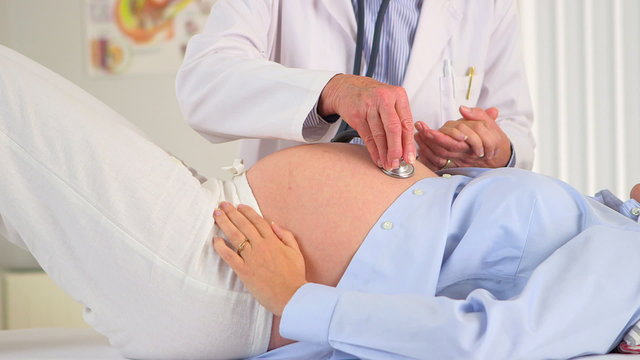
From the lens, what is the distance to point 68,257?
1.05 meters

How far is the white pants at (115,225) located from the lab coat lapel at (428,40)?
0.86 metres

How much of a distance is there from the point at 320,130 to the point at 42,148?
536mm

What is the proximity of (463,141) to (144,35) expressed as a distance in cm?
248

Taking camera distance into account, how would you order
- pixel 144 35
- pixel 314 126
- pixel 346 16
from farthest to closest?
1. pixel 144 35
2. pixel 346 16
3. pixel 314 126

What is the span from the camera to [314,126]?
1372mm

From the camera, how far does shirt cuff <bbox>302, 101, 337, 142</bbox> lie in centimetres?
134

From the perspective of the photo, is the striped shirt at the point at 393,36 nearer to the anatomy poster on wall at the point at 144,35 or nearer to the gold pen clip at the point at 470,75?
the gold pen clip at the point at 470,75

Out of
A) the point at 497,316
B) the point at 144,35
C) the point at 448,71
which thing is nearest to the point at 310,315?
the point at 497,316

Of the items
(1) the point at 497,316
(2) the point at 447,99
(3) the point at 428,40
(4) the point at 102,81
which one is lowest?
(4) the point at 102,81

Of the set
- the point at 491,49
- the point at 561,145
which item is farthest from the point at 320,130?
the point at 561,145

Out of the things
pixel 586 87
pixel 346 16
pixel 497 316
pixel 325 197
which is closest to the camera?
pixel 497 316

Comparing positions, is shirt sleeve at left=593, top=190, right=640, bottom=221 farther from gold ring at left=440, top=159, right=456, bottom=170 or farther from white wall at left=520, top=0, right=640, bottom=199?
white wall at left=520, top=0, right=640, bottom=199

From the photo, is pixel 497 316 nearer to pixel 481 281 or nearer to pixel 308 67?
pixel 481 281

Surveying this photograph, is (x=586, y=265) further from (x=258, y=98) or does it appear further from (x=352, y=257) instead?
(x=258, y=98)
